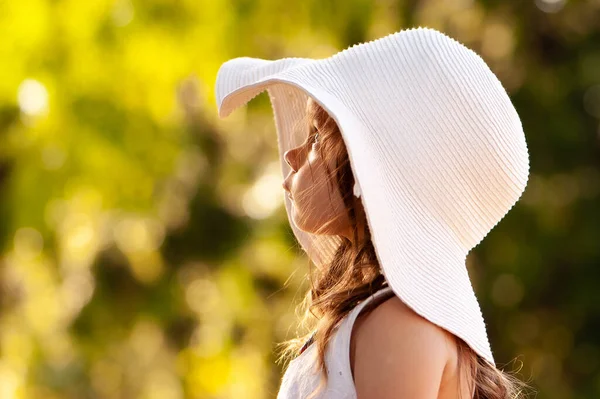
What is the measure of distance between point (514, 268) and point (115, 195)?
1.93 metres

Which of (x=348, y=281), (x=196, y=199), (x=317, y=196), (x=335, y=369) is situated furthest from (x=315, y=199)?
(x=196, y=199)

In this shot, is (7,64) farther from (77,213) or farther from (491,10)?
(491,10)

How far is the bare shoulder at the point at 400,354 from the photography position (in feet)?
3.26

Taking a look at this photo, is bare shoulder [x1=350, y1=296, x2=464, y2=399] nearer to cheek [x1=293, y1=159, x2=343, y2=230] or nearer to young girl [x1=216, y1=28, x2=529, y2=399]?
young girl [x1=216, y1=28, x2=529, y2=399]

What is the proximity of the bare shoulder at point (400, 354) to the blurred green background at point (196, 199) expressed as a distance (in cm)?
306

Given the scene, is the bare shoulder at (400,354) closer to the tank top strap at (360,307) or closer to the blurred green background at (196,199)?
the tank top strap at (360,307)

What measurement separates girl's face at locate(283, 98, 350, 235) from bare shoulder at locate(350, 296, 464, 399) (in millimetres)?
164

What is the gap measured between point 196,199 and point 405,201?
11.8 feet

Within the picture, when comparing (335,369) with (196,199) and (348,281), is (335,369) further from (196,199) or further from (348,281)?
(196,199)

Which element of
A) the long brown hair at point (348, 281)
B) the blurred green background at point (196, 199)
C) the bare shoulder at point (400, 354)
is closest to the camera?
the bare shoulder at point (400, 354)

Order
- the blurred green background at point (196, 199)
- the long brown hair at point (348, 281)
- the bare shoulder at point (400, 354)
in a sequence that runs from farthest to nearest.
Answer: the blurred green background at point (196, 199), the long brown hair at point (348, 281), the bare shoulder at point (400, 354)

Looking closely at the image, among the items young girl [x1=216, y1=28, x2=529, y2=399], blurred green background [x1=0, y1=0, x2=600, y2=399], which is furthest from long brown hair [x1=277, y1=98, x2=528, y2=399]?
blurred green background [x1=0, y1=0, x2=600, y2=399]

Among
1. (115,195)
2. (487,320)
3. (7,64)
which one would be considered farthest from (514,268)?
(7,64)

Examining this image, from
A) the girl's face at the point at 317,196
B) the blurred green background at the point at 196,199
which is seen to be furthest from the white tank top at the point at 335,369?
the blurred green background at the point at 196,199
